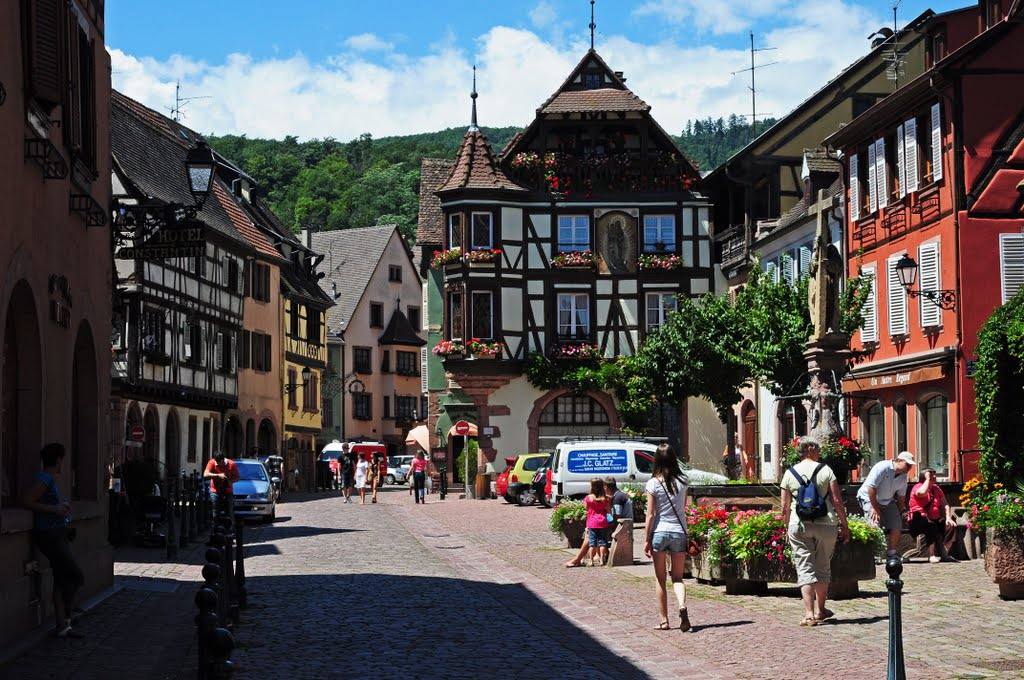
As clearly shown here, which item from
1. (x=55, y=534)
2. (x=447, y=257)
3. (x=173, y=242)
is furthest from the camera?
(x=447, y=257)

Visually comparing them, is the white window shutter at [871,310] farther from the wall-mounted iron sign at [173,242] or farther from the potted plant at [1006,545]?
the potted plant at [1006,545]

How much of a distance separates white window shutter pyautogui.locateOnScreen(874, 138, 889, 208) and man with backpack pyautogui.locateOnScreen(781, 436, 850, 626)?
2268 cm

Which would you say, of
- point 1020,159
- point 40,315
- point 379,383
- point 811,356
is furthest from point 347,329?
point 40,315

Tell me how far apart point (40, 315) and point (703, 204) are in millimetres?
42937

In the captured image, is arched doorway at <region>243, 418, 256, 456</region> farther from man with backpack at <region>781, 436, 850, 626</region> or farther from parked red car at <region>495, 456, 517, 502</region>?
man with backpack at <region>781, 436, 850, 626</region>

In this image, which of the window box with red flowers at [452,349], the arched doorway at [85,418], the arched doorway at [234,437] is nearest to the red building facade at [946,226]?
the arched doorway at [85,418]

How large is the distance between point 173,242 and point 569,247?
35076 millimetres

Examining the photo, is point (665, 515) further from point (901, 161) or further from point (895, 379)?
point (901, 161)

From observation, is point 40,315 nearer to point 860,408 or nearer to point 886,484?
point 886,484

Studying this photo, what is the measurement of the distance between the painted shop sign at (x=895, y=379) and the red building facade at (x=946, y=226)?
1.5 inches

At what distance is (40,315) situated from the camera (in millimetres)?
14383

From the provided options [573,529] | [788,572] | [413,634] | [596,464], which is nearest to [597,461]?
[596,464]

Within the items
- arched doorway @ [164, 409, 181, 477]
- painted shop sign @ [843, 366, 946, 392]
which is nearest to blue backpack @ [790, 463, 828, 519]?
painted shop sign @ [843, 366, 946, 392]

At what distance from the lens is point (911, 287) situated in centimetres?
3447
